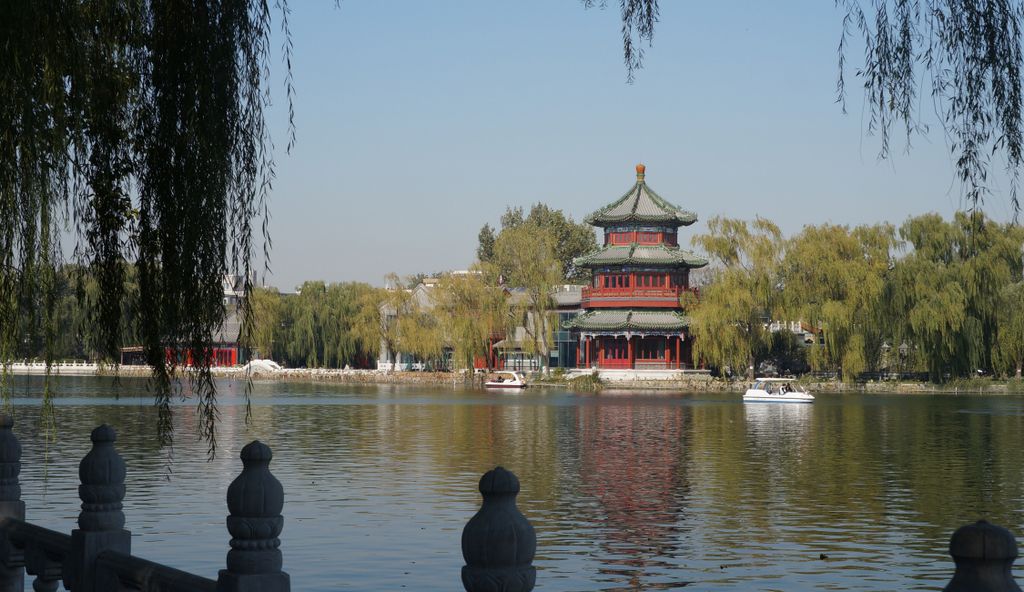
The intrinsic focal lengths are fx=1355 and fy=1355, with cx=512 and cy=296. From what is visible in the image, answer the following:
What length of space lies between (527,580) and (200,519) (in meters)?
15.5

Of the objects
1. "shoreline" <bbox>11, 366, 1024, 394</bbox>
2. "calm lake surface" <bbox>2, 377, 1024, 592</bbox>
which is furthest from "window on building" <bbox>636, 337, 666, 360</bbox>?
"calm lake surface" <bbox>2, 377, 1024, 592</bbox>

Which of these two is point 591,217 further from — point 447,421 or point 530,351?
point 447,421

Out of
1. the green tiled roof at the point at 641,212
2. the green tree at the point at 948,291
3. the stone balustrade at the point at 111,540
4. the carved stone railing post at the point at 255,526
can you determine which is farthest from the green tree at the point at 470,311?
the carved stone railing post at the point at 255,526

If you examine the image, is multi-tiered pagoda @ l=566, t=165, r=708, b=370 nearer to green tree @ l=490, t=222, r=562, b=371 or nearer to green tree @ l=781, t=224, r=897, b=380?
green tree @ l=490, t=222, r=562, b=371

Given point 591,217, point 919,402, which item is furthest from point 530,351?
point 919,402

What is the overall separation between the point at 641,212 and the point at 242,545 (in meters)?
69.8

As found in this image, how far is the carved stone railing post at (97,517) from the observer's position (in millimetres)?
6715

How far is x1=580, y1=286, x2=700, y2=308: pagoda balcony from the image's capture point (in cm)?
7131

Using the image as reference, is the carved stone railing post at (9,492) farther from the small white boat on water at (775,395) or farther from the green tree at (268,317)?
the green tree at (268,317)

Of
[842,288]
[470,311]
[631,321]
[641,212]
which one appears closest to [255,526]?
[842,288]

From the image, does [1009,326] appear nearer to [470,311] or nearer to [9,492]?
[470,311]

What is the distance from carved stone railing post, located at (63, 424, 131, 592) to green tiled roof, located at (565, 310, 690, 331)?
63339 millimetres

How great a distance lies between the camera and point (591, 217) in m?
75.4

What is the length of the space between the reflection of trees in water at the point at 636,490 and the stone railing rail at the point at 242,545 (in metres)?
7.86
